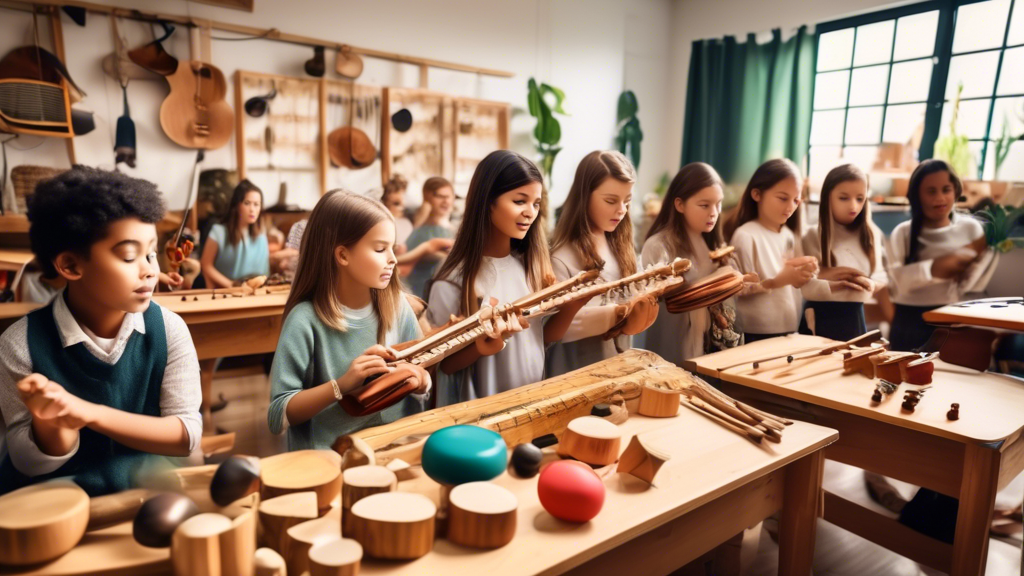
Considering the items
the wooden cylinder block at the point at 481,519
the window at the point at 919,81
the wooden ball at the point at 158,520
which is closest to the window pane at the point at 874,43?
the window at the point at 919,81

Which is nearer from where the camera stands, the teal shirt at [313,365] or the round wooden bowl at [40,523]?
the round wooden bowl at [40,523]

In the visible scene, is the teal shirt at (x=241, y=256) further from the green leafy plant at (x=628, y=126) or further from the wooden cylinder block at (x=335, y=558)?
the wooden cylinder block at (x=335, y=558)

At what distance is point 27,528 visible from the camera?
918mm

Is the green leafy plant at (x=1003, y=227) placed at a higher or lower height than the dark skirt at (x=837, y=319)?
higher

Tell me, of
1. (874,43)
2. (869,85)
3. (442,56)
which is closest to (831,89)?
(869,85)

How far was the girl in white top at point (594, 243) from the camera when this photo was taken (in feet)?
7.28

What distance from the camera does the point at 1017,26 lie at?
3.64 meters

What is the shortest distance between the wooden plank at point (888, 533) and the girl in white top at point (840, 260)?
0.88 meters

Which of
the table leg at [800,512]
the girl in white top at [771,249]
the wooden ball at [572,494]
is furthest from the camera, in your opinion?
the girl in white top at [771,249]

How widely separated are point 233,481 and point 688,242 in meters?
2.05

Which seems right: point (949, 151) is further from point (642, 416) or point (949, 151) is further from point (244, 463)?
point (244, 463)

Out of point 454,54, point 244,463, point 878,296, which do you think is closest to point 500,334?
point 244,463

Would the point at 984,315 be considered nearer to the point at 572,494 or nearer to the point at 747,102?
the point at 572,494

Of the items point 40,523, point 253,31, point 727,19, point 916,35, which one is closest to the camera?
point 40,523
